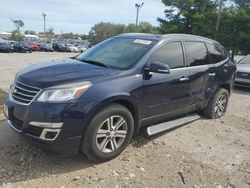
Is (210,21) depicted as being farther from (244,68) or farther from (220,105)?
(220,105)

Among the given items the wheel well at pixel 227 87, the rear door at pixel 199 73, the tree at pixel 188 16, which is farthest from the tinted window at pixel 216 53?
the tree at pixel 188 16

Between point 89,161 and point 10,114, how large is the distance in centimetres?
119

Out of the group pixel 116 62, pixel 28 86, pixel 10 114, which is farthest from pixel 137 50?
pixel 10 114

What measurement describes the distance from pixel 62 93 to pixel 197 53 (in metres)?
2.96

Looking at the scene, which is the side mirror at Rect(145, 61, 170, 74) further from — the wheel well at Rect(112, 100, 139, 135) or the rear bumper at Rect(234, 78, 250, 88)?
the rear bumper at Rect(234, 78, 250, 88)

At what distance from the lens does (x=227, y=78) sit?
6297 millimetres

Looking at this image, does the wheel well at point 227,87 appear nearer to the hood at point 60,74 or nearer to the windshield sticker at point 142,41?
the windshield sticker at point 142,41

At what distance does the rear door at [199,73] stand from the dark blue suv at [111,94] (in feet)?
0.06

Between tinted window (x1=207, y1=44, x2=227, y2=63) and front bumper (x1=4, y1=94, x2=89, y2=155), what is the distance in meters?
3.44

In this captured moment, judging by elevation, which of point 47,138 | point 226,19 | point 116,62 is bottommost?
point 47,138

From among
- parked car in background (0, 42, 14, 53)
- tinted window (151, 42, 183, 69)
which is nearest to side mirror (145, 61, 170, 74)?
tinted window (151, 42, 183, 69)

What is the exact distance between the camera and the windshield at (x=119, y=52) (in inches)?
170

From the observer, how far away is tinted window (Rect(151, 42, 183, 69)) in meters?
4.57

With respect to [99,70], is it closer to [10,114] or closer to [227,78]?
[10,114]
